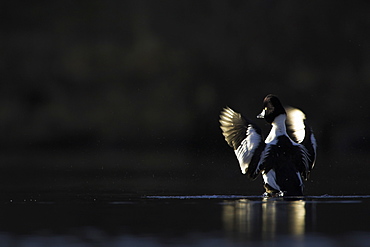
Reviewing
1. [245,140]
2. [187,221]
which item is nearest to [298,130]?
[245,140]

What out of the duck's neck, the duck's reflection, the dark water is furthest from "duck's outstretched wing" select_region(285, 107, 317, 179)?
the duck's reflection

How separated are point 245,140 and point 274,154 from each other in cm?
58

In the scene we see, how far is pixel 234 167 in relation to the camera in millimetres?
23234

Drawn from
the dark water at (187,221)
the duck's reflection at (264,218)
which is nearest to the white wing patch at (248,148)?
the dark water at (187,221)

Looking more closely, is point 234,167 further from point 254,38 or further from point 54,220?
point 254,38

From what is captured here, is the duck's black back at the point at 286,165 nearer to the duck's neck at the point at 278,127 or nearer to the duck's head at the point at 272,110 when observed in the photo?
the duck's neck at the point at 278,127

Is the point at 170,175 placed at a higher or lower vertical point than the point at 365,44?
lower

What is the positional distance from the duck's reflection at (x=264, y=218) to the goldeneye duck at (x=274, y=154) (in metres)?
0.59

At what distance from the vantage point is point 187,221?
38.2 ft

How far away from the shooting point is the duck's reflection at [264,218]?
35.1 ft

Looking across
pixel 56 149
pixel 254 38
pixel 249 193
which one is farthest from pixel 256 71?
pixel 249 193

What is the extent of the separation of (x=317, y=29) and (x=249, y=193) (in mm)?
41018

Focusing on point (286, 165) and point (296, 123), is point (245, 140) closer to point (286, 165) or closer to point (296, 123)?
point (286, 165)

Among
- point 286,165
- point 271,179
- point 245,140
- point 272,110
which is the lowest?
point 271,179
